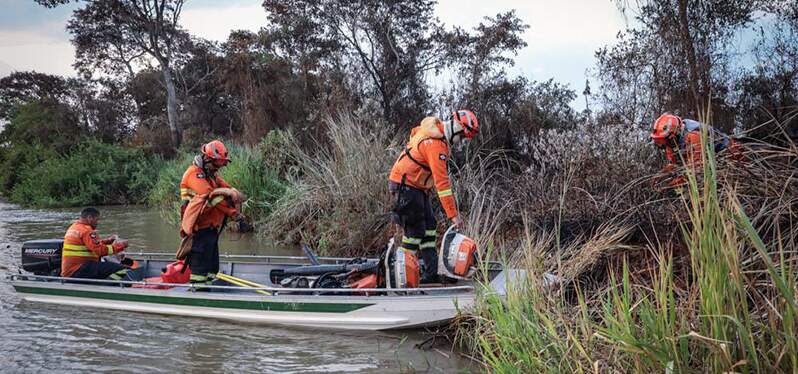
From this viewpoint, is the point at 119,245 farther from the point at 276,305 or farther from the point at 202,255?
the point at 276,305

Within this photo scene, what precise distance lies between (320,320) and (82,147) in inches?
907

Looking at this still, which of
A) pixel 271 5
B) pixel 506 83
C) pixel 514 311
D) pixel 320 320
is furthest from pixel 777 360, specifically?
pixel 271 5

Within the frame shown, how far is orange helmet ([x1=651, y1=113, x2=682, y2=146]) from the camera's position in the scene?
22.7ft

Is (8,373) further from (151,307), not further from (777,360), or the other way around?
(777,360)

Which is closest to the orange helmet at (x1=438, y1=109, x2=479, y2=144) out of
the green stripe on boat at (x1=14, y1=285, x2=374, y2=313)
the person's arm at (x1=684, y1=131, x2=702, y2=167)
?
the green stripe on boat at (x1=14, y1=285, x2=374, y2=313)

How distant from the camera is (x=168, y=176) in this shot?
59.5ft

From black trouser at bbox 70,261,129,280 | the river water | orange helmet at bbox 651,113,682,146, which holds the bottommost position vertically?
the river water

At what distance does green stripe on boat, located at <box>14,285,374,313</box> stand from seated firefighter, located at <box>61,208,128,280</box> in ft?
0.97

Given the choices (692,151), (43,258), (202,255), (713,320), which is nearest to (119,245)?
(43,258)

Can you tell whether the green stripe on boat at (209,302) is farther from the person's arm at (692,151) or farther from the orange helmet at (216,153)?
the person's arm at (692,151)

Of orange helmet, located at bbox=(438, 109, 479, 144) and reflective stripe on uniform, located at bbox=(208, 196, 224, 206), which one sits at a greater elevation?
orange helmet, located at bbox=(438, 109, 479, 144)

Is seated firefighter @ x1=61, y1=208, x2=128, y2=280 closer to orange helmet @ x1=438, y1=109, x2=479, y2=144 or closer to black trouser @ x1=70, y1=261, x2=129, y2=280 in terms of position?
black trouser @ x1=70, y1=261, x2=129, y2=280

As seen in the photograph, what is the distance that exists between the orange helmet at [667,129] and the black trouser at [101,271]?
23.9 ft

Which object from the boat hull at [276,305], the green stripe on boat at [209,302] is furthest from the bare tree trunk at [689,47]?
the green stripe on boat at [209,302]
